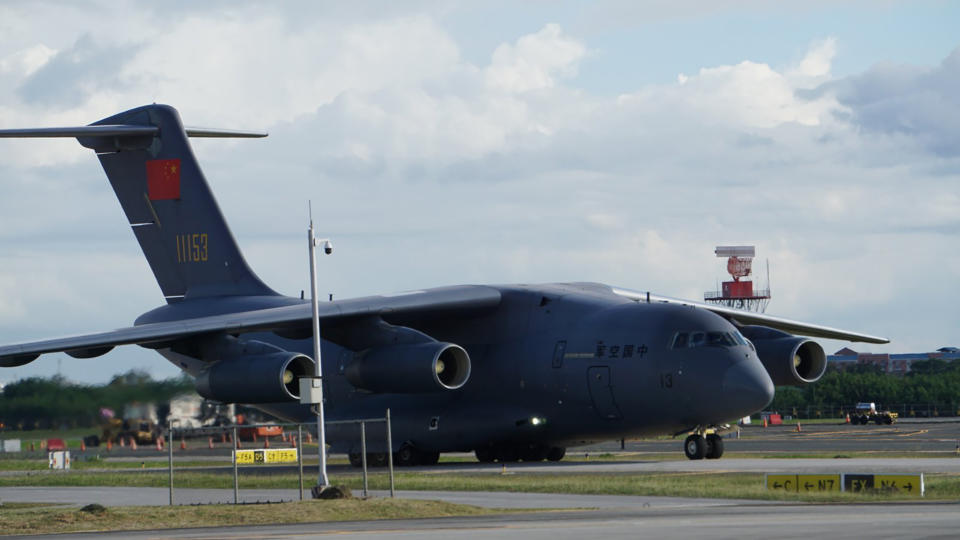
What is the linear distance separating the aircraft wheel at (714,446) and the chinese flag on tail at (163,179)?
595 inches

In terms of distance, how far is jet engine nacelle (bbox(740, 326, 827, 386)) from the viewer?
111 ft

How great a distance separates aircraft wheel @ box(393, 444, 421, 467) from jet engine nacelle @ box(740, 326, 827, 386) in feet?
27.7

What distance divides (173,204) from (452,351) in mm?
10341

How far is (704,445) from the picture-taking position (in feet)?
107

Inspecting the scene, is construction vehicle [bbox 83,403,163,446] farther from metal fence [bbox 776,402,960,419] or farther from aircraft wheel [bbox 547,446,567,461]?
metal fence [bbox 776,402,960,419]

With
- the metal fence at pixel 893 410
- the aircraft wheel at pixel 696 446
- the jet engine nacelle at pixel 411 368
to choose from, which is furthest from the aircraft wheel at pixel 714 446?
the metal fence at pixel 893 410

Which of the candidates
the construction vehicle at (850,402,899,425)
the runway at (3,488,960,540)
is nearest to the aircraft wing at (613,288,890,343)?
the runway at (3,488,960,540)

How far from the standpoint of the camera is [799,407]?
89.8m

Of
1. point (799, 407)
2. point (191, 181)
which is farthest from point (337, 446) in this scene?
point (799, 407)

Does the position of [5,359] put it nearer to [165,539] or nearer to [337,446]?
[337,446]

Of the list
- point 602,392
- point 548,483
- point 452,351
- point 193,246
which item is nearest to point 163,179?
point 193,246

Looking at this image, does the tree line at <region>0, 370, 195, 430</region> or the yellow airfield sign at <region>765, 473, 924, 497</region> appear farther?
the tree line at <region>0, 370, 195, 430</region>

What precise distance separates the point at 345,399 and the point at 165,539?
17.7 meters

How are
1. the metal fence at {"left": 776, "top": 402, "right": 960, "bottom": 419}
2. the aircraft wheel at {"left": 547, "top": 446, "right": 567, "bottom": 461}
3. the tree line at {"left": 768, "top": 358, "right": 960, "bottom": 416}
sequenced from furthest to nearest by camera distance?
the tree line at {"left": 768, "top": 358, "right": 960, "bottom": 416}
the metal fence at {"left": 776, "top": 402, "right": 960, "bottom": 419}
the aircraft wheel at {"left": 547, "top": 446, "right": 567, "bottom": 461}
